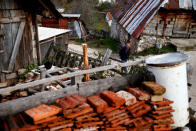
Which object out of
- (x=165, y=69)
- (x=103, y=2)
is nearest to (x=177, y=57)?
(x=165, y=69)

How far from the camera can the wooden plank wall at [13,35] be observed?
6.60m

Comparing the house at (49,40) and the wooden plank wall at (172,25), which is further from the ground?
the wooden plank wall at (172,25)

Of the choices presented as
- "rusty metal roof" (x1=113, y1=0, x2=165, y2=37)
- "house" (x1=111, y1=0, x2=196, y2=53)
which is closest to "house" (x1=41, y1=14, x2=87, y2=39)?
"rusty metal roof" (x1=113, y1=0, x2=165, y2=37)

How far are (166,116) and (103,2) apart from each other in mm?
39137

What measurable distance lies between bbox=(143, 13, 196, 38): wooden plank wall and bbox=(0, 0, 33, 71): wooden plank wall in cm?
1082

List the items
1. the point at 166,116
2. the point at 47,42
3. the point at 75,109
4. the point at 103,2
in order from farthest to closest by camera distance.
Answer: the point at 103,2
the point at 47,42
the point at 166,116
the point at 75,109

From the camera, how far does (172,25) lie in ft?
52.0

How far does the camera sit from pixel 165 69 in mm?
3969

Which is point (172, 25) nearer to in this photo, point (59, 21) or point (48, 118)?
point (59, 21)

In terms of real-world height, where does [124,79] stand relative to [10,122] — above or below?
above

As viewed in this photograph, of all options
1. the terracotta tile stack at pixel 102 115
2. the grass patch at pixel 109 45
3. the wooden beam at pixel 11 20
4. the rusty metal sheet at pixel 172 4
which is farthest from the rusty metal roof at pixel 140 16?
the terracotta tile stack at pixel 102 115

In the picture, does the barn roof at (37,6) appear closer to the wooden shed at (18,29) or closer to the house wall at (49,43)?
the wooden shed at (18,29)

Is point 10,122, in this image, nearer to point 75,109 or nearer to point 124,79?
point 75,109

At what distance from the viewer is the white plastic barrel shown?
3949 mm
